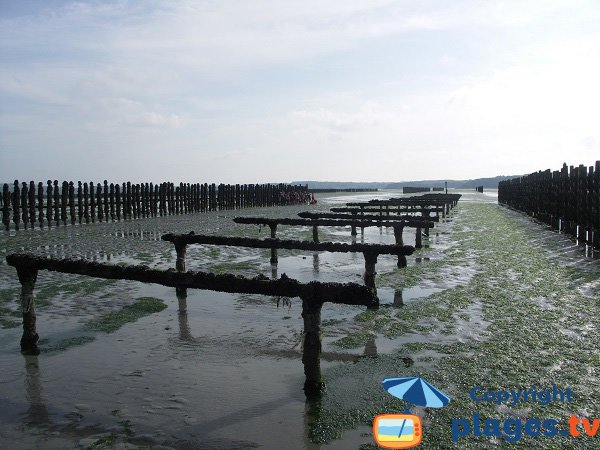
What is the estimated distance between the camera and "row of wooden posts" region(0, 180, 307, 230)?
1816 centimetres

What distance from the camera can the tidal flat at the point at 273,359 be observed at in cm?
327

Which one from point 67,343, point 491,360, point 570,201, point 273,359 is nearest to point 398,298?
point 491,360

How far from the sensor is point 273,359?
4602 millimetres

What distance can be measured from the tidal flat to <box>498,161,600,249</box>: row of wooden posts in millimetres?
4358

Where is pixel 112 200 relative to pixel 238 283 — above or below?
above

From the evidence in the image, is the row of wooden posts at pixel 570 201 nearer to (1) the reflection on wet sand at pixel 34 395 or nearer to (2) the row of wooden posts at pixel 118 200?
(1) the reflection on wet sand at pixel 34 395

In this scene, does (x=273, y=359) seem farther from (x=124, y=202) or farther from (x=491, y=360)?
(x=124, y=202)

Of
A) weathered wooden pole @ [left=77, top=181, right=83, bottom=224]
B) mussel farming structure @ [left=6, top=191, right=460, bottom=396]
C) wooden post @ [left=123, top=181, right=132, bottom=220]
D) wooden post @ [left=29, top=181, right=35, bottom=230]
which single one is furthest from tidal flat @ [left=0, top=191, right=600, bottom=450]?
wooden post @ [left=123, top=181, right=132, bottom=220]

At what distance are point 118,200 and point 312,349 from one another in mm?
20151

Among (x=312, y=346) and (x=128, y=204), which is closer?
(x=312, y=346)

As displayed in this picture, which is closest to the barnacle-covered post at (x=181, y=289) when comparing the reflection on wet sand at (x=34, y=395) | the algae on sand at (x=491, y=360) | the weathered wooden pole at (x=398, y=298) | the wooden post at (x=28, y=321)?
the wooden post at (x=28, y=321)

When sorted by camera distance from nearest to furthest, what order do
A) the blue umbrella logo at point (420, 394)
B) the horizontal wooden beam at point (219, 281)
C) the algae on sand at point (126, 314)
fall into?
the blue umbrella logo at point (420, 394), the horizontal wooden beam at point (219, 281), the algae on sand at point (126, 314)

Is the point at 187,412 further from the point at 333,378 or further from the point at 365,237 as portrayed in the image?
the point at 365,237

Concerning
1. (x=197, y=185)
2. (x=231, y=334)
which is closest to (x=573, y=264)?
(x=231, y=334)
